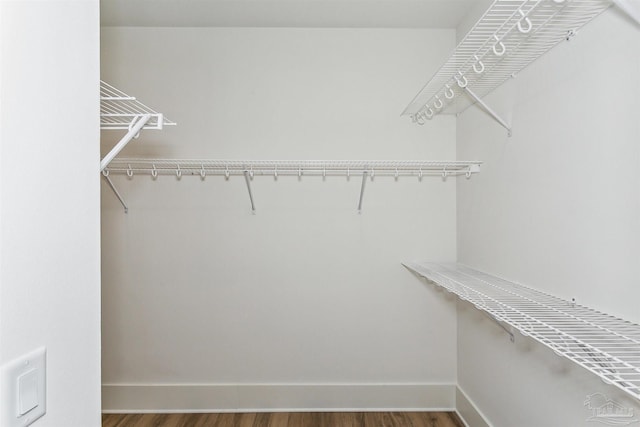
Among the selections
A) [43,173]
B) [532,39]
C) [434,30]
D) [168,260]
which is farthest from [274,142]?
[43,173]

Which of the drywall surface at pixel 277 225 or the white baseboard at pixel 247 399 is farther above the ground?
the drywall surface at pixel 277 225

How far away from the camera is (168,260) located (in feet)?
7.70

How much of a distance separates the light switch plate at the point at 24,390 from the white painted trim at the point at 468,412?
1.92 metres

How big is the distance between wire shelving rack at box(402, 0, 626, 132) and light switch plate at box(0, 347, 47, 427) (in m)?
1.27

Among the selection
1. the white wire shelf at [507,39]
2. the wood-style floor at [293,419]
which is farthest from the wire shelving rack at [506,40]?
the wood-style floor at [293,419]

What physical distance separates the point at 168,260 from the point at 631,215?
2.19 m

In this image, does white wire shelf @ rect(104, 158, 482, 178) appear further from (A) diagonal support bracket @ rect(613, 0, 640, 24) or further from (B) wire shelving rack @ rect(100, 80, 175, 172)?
(A) diagonal support bracket @ rect(613, 0, 640, 24)

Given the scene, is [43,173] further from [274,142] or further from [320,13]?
[320,13]

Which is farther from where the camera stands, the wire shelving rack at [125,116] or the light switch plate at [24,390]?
the wire shelving rack at [125,116]

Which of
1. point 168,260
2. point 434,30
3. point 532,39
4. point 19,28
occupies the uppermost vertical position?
point 434,30

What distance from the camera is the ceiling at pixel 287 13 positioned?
82.4 inches

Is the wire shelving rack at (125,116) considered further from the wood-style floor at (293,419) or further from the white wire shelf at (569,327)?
the wood-style floor at (293,419)

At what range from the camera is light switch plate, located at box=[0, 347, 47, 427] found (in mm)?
504
